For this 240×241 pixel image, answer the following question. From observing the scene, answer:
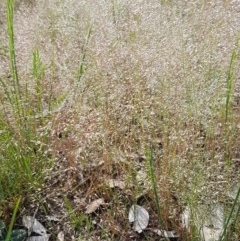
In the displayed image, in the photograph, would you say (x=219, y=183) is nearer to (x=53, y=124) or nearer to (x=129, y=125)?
(x=129, y=125)

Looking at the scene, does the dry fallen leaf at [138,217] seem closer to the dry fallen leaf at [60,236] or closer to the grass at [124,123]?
the grass at [124,123]

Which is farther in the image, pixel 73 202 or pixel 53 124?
pixel 53 124

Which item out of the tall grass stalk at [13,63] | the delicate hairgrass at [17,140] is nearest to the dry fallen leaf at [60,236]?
Answer: the delicate hairgrass at [17,140]

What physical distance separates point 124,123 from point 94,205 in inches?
11.9

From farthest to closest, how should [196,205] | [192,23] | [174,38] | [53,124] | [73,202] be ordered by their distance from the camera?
[192,23]
[174,38]
[53,124]
[73,202]
[196,205]

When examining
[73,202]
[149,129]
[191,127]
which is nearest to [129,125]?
[149,129]

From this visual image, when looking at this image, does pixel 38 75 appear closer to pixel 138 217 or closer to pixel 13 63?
pixel 13 63

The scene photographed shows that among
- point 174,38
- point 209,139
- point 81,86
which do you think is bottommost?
point 209,139

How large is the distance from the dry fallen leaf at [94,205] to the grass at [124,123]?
12 mm

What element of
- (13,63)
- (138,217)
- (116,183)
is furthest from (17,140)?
(138,217)

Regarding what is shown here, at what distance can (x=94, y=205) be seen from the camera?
1.35 m

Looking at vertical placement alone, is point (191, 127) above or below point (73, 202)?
above

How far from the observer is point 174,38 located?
164 cm

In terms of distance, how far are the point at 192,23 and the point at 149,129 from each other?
1.94ft
